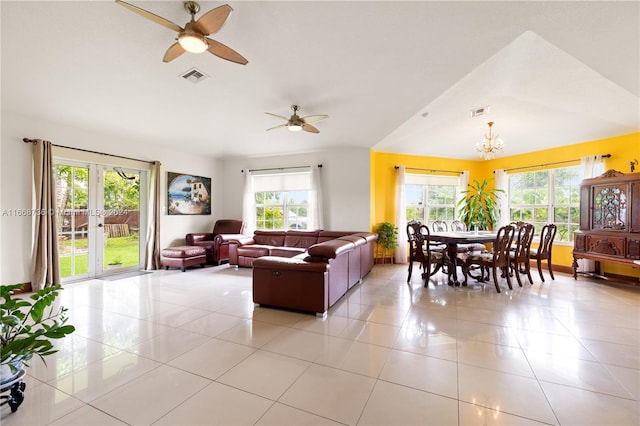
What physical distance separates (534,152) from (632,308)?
384 centimetres

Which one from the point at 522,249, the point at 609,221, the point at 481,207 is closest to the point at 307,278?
the point at 522,249

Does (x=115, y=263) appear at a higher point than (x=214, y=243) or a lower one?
lower

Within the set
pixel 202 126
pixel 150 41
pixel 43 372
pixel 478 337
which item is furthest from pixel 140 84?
pixel 478 337

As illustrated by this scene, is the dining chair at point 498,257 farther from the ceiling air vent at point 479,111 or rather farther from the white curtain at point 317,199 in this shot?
the white curtain at point 317,199

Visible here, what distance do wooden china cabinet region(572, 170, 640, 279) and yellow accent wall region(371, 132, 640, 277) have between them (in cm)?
64

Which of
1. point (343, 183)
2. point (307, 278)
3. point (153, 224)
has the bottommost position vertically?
point (307, 278)

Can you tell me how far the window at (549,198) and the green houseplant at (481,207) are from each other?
39 centimetres

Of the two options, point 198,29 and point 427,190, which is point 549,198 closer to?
point 427,190

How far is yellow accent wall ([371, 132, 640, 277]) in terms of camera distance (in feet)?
15.5

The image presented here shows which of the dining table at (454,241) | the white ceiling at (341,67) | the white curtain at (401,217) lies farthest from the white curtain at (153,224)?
the dining table at (454,241)

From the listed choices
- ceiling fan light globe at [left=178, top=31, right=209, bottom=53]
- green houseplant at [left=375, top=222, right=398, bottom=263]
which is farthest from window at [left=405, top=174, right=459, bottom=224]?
ceiling fan light globe at [left=178, top=31, right=209, bottom=53]

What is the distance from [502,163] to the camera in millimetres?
6605

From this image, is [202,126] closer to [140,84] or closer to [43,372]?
[140,84]

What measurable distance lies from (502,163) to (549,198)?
1280 millimetres
